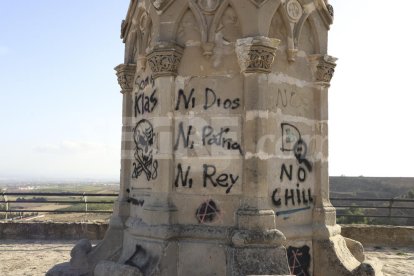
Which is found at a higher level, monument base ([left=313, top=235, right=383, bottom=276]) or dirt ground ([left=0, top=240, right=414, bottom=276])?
monument base ([left=313, top=235, right=383, bottom=276])

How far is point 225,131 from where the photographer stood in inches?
240

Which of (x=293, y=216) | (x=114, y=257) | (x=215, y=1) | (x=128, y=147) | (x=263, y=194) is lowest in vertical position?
(x=114, y=257)

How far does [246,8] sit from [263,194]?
8.97 feet

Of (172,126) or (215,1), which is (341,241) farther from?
(215,1)

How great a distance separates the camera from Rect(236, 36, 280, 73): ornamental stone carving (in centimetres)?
584

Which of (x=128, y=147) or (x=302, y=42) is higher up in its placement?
(x=302, y=42)

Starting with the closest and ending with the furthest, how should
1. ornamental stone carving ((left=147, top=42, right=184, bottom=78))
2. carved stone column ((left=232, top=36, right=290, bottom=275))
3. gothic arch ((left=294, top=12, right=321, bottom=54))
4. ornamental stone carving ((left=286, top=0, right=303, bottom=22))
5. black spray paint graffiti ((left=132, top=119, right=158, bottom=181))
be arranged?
carved stone column ((left=232, top=36, right=290, bottom=275)) → ornamental stone carving ((left=147, top=42, right=184, bottom=78)) → ornamental stone carving ((left=286, top=0, right=303, bottom=22)) → black spray paint graffiti ((left=132, top=119, right=158, bottom=181)) → gothic arch ((left=294, top=12, right=321, bottom=54))

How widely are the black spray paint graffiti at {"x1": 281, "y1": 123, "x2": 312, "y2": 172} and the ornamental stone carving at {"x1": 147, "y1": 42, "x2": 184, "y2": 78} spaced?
191 cm

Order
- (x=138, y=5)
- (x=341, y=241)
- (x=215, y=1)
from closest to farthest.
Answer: (x=215, y=1) → (x=341, y=241) → (x=138, y=5)

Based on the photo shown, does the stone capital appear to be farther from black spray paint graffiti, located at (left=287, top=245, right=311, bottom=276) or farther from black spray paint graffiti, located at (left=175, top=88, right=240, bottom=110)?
black spray paint graffiti, located at (left=287, top=245, right=311, bottom=276)

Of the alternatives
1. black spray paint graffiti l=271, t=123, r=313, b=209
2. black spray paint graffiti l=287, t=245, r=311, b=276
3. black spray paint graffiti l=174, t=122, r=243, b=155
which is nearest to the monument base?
black spray paint graffiti l=287, t=245, r=311, b=276

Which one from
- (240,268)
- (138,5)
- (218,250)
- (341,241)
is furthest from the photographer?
(138,5)

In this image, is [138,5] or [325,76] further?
[138,5]

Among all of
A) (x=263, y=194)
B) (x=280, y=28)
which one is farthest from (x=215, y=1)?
(x=263, y=194)
